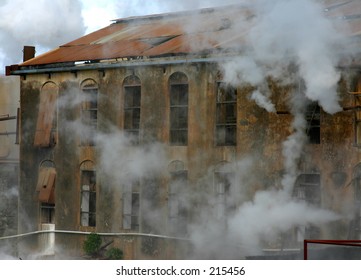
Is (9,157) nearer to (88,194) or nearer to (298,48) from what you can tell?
(88,194)

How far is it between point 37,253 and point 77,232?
1.43m

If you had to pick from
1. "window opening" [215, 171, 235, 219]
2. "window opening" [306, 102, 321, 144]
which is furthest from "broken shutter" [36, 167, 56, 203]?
"window opening" [306, 102, 321, 144]

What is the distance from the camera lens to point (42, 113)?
20719mm

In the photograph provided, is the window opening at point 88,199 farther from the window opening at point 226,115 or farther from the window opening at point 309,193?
the window opening at point 309,193

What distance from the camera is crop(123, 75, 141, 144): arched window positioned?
19.3 meters

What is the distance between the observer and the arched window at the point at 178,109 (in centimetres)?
1862

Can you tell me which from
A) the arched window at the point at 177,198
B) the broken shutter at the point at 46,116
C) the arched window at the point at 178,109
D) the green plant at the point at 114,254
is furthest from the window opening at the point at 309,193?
the broken shutter at the point at 46,116

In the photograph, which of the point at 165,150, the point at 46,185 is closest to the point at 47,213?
the point at 46,185

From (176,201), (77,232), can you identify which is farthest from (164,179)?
(77,232)

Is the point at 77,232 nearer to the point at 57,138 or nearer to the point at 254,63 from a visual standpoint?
the point at 57,138

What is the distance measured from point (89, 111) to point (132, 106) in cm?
122

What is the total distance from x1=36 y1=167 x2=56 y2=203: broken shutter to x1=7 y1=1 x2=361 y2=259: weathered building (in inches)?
1.2

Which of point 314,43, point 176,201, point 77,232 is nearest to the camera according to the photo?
point 314,43

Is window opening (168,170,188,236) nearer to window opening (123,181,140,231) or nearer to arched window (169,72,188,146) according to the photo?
arched window (169,72,188,146)
